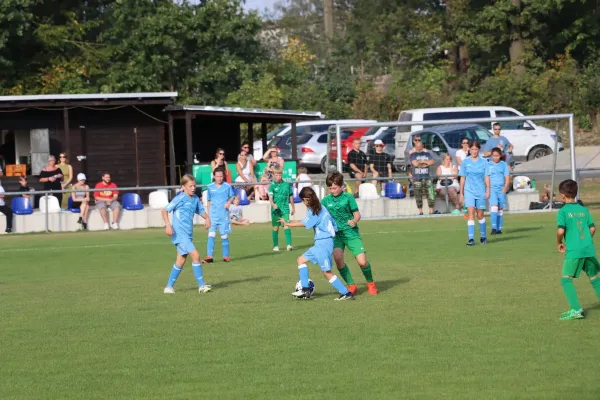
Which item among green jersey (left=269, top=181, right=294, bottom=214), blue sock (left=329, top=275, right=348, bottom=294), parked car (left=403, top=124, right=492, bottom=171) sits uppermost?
parked car (left=403, top=124, right=492, bottom=171)

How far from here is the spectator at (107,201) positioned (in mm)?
27188

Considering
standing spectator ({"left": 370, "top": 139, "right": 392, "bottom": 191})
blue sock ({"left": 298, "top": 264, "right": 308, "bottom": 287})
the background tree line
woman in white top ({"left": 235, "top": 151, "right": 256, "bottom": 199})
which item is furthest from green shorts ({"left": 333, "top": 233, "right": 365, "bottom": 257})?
the background tree line

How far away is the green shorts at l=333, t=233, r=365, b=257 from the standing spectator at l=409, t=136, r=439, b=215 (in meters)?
13.8

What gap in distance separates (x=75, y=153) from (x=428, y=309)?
A: 73.0 feet

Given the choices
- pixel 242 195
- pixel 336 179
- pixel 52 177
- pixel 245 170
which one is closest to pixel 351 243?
pixel 336 179

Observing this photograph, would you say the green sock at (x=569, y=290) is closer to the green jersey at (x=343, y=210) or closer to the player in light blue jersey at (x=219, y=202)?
the green jersey at (x=343, y=210)

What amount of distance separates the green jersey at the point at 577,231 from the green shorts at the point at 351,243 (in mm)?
3150

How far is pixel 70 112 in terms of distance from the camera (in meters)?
33.1

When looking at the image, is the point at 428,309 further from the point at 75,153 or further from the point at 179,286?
the point at 75,153

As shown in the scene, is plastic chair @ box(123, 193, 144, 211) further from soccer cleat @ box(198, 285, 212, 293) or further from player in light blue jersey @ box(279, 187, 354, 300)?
player in light blue jersey @ box(279, 187, 354, 300)

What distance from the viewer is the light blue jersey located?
14625mm

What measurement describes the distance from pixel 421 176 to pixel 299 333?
16.5m

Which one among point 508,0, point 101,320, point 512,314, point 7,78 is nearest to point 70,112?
point 7,78

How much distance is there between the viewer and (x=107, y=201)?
2750cm
